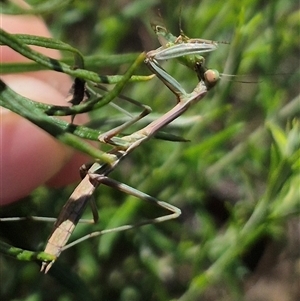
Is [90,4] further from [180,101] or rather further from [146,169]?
[180,101]

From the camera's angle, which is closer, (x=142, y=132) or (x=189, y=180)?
(x=142, y=132)

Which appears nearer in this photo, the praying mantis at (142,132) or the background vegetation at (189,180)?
the praying mantis at (142,132)

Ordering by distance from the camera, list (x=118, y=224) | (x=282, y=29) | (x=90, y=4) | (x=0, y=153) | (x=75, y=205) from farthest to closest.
Answer: (x=90, y=4)
(x=282, y=29)
(x=118, y=224)
(x=0, y=153)
(x=75, y=205)

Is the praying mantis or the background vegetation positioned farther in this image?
the background vegetation

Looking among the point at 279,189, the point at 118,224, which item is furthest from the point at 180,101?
the point at 118,224

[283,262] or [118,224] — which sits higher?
[283,262]

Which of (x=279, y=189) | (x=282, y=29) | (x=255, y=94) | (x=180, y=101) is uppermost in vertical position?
(x=282, y=29)

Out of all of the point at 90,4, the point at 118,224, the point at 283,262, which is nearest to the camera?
the point at 118,224

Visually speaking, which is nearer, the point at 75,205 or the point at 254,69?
the point at 75,205
